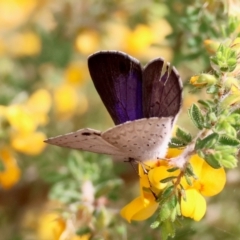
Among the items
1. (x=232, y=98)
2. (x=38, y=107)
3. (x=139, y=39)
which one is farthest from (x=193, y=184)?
(x=139, y=39)

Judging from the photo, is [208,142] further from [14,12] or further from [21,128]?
[14,12]

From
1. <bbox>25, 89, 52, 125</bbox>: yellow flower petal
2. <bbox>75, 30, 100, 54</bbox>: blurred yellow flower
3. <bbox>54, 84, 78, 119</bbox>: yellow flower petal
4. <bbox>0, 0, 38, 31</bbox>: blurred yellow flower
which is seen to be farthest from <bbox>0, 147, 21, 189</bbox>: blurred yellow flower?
<bbox>0, 0, 38, 31</bbox>: blurred yellow flower

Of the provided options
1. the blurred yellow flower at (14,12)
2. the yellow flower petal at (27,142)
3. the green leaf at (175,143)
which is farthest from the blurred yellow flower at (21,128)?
the blurred yellow flower at (14,12)

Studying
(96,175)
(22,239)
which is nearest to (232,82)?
(96,175)

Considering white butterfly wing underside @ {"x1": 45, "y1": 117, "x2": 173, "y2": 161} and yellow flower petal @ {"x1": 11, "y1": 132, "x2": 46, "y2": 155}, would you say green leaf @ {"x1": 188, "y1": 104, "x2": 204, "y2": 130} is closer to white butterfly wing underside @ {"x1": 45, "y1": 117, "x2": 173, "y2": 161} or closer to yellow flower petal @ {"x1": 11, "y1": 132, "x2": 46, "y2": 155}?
white butterfly wing underside @ {"x1": 45, "y1": 117, "x2": 173, "y2": 161}

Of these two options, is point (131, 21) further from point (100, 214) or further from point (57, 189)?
point (100, 214)

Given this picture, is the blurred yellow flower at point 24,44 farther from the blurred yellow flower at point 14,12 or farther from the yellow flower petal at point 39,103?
the yellow flower petal at point 39,103
